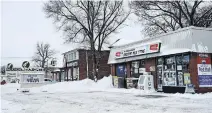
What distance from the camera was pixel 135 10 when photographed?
39.3 metres

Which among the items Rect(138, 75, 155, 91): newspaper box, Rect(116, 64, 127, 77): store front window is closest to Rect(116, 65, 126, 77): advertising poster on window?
Rect(116, 64, 127, 77): store front window

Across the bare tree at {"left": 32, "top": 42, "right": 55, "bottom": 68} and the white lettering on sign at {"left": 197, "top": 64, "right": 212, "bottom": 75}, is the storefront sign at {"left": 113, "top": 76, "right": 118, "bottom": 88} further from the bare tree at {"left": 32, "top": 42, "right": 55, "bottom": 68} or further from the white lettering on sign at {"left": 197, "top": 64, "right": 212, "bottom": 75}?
the bare tree at {"left": 32, "top": 42, "right": 55, "bottom": 68}

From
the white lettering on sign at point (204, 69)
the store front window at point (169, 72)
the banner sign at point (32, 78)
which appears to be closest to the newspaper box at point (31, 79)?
the banner sign at point (32, 78)

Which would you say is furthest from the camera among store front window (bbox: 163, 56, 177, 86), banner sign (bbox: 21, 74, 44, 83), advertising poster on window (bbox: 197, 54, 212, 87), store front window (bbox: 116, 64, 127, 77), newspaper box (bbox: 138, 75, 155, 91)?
banner sign (bbox: 21, 74, 44, 83)

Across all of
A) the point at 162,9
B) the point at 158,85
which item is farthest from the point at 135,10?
the point at 158,85

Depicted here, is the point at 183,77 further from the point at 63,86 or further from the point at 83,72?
the point at 83,72

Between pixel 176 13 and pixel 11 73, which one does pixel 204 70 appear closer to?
pixel 176 13

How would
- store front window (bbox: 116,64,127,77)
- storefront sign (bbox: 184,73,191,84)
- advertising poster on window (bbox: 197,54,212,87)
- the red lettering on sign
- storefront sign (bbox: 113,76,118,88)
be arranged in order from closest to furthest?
advertising poster on window (bbox: 197,54,212,87)
storefront sign (bbox: 184,73,191,84)
the red lettering on sign
store front window (bbox: 116,64,127,77)
storefront sign (bbox: 113,76,118,88)

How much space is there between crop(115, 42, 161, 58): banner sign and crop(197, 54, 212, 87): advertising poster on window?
12.3 ft

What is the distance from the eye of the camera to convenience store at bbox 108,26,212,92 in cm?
1995

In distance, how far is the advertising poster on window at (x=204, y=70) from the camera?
65.4ft

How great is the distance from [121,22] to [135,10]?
5.58 metres

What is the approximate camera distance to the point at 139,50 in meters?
25.3

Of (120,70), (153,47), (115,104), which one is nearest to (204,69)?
(153,47)
